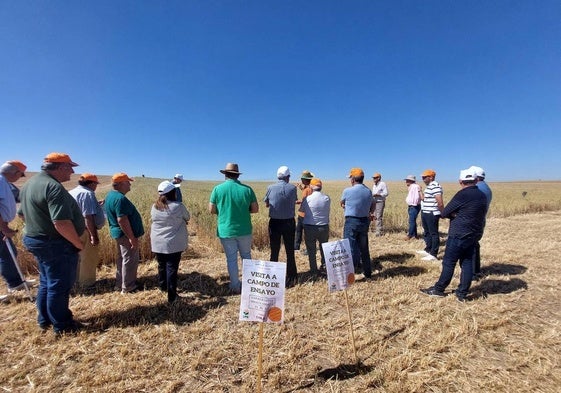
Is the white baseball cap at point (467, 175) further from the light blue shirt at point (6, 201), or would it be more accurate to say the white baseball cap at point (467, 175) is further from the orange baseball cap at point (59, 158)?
the light blue shirt at point (6, 201)

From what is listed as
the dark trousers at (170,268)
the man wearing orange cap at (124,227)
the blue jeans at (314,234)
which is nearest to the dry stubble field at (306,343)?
the dark trousers at (170,268)

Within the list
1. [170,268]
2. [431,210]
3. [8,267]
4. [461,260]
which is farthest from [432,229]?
[8,267]

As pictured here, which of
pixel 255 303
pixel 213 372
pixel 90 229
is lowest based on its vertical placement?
pixel 213 372

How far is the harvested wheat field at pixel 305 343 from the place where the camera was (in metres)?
2.88

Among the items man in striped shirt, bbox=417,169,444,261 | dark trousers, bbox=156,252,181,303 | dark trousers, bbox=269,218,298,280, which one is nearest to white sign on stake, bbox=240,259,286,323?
dark trousers, bbox=156,252,181,303

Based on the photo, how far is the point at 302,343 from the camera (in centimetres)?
354

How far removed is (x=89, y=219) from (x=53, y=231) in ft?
4.42

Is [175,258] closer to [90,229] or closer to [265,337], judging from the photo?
[90,229]

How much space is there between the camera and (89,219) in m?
4.72

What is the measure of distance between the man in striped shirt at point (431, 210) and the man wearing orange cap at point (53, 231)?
704 centimetres

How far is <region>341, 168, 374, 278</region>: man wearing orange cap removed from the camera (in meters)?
5.41

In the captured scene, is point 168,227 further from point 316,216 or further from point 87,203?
point 316,216

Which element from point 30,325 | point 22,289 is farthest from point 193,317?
point 22,289

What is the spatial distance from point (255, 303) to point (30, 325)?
3.58 meters
